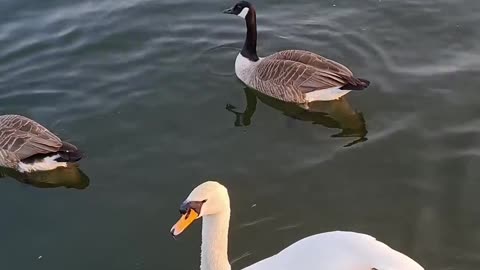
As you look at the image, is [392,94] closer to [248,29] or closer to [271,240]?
[248,29]

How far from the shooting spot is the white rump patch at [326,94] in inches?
352

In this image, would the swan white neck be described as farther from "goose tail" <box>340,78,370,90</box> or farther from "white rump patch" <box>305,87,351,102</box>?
"white rump patch" <box>305,87,351,102</box>

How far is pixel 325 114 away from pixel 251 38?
155 centimetres

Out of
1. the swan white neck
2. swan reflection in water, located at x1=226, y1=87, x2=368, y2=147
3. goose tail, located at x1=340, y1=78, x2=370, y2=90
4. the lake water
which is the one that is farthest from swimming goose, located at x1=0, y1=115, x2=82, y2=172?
goose tail, located at x1=340, y1=78, x2=370, y2=90

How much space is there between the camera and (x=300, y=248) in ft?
17.5

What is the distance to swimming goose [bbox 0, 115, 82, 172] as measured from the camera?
7.96m

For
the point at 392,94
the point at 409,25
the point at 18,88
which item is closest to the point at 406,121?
the point at 392,94

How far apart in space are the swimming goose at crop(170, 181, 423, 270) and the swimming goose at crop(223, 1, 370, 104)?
375 centimetres

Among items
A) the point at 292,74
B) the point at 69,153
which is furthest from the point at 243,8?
the point at 69,153

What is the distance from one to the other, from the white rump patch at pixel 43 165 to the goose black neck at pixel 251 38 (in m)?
3.01

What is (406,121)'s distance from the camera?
8.55m

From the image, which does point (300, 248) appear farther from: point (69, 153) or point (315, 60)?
point (315, 60)

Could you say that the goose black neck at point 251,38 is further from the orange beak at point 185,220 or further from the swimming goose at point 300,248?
the orange beak at point 185,220

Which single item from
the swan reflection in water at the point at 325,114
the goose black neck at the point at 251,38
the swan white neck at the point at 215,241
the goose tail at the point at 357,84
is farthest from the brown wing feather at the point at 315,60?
the swan white neck at the point at 215,241
